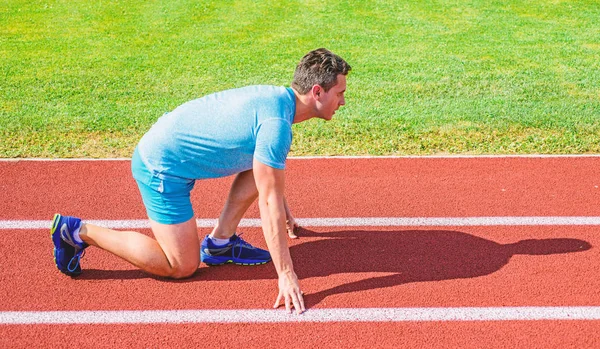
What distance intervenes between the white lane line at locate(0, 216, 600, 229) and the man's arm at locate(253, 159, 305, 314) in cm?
136

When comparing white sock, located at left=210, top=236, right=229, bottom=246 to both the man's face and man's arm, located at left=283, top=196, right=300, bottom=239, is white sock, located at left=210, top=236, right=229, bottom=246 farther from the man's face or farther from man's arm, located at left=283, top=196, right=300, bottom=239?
the man's face

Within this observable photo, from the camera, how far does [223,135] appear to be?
4852mm

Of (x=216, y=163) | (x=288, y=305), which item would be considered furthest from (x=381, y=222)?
(x=216, y=163)

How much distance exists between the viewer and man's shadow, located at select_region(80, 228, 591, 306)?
5383mm

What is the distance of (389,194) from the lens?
673 centimetres

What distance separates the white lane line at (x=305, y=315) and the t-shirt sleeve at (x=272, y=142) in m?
1.05

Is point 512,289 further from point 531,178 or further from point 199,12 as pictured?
point 199,12

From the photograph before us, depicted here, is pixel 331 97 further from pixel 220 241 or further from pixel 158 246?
pixel 158 246

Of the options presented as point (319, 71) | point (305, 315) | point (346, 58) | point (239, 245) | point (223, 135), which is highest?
point (319, 71)

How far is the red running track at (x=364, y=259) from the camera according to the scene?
4688 millimetres

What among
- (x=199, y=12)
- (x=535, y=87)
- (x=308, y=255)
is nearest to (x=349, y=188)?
(x=308, y=255)

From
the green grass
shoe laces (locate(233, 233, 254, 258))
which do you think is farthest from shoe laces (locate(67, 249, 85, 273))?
the green grass

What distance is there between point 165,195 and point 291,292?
1116 millimetres

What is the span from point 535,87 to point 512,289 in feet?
17.2
